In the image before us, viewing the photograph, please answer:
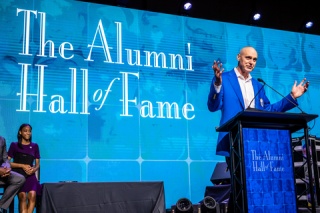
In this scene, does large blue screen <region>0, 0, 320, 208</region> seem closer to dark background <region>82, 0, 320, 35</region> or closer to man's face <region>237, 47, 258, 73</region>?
dark background <region>82, 0, 320, 35</region>

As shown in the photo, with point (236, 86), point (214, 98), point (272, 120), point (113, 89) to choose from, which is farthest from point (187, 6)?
point (272, 120)

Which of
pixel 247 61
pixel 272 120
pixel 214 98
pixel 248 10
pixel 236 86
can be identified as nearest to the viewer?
pixel 272 120

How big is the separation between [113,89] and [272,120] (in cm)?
290

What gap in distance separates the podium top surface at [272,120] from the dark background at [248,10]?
3.65 m

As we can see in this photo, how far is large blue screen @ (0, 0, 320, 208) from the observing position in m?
5.54

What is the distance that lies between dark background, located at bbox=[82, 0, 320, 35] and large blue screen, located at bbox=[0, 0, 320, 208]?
409mm

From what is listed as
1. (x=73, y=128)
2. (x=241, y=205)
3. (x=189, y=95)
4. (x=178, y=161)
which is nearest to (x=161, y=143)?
(x=178, y=161)

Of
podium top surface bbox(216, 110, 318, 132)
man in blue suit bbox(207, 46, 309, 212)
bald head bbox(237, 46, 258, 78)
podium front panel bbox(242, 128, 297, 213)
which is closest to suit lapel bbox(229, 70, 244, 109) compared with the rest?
man in blue suit bbox(207, 46, 309, 212)

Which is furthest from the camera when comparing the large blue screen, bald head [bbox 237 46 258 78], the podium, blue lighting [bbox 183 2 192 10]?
blue lighting [bbox 183 2 192 10]

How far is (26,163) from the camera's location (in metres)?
4.96

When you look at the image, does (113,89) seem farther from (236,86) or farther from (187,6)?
(187,6)

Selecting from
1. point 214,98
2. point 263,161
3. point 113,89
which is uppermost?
point 113,89

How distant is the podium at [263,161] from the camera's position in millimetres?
3348

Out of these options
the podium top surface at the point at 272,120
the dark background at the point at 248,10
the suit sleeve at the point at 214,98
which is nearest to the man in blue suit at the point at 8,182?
the suit sleeve at the point at 214,98
